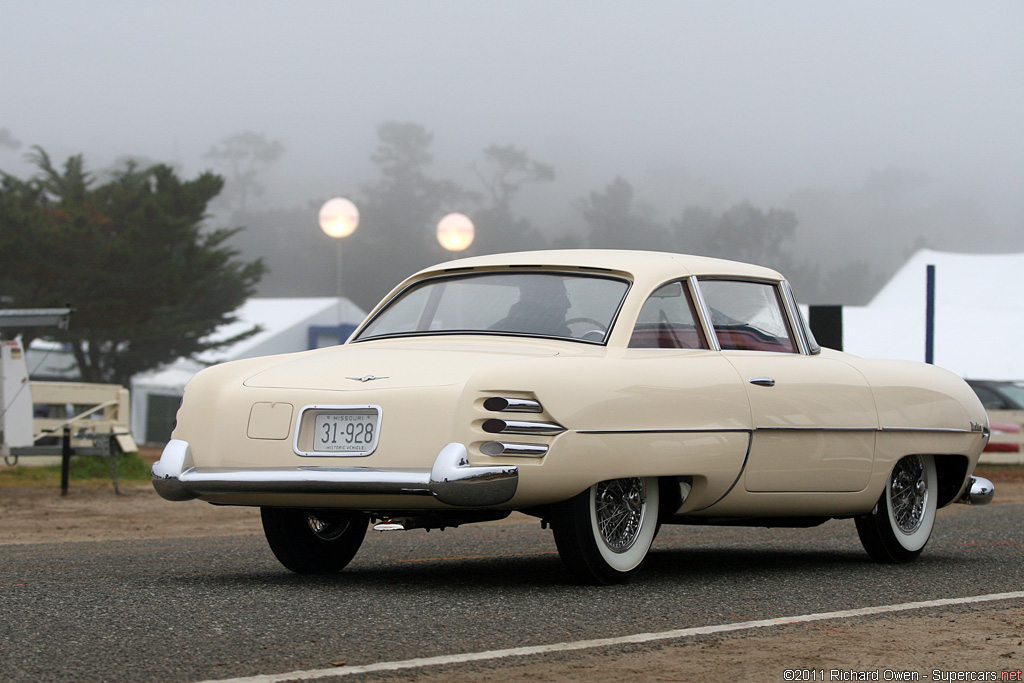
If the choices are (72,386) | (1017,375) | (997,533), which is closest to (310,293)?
(1017,375)

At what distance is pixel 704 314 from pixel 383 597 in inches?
87.0

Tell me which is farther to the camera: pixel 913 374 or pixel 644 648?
pixel 913 374

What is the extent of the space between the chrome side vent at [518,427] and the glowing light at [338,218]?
60.1 feet

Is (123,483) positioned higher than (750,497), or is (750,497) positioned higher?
(750,497)

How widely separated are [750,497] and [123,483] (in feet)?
48.3

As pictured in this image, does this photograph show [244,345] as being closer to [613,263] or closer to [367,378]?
[613,263]

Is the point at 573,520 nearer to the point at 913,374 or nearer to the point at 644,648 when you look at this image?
the point at 644,648

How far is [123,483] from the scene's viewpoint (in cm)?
2002

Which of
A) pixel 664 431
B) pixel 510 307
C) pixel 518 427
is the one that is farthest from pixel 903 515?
pixel 518 427

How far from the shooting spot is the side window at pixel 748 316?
727 centimetres

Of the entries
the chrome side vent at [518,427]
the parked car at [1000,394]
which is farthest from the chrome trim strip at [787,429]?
the parked car at [1000,394]

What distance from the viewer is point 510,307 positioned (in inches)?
272

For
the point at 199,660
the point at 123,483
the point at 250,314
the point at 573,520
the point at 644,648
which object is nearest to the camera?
the point at 199,660

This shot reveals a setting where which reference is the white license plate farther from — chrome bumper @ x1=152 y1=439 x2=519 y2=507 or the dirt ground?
the dirt ground
